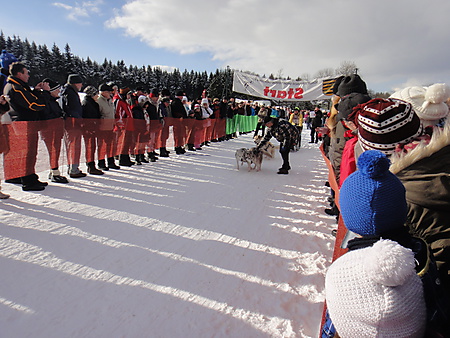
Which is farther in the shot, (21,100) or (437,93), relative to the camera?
(21,100)

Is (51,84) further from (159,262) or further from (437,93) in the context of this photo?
(437,93)

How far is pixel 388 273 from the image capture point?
2.92ft

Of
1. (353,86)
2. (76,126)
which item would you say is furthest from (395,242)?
(76,126)

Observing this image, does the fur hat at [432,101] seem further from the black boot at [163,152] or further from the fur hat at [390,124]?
the black boot at [163,152]

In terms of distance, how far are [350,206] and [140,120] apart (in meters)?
6.78

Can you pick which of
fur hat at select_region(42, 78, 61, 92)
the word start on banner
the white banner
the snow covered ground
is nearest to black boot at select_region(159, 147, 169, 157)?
the snow covered ground

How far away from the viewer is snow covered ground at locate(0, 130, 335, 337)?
6.78 ft

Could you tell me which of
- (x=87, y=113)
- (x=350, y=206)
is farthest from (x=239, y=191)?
(x=350, y=206)

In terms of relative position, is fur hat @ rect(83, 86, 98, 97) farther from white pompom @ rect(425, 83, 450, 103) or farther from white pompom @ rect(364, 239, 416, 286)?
white pompom @ rect(364, 239, 416, 286)

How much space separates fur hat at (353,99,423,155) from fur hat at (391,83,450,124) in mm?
707

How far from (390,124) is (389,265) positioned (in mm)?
1290

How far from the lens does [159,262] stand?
2.81 meters

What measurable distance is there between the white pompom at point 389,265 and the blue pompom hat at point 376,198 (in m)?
0.25

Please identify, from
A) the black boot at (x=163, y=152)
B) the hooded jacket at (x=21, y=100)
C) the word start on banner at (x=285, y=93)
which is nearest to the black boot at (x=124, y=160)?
the black boot at (x=163, y=152)
